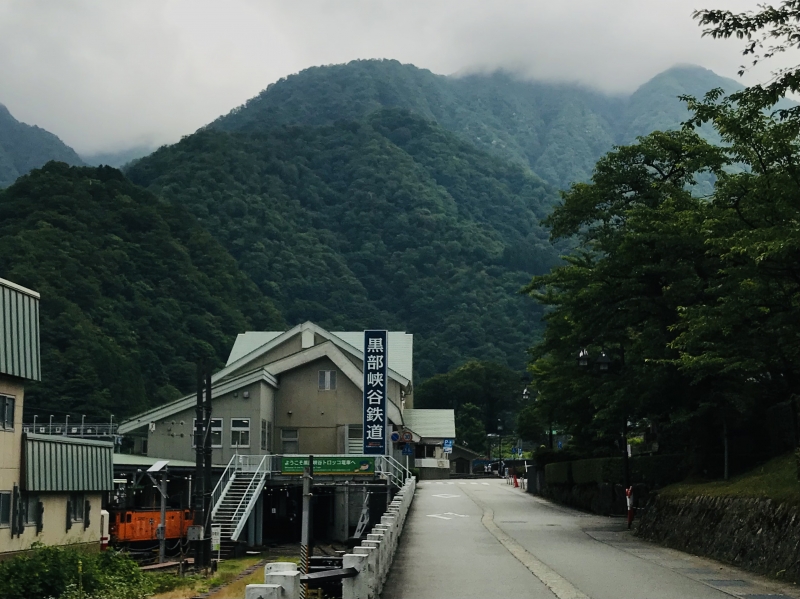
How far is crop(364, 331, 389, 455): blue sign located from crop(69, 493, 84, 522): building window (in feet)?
62.4

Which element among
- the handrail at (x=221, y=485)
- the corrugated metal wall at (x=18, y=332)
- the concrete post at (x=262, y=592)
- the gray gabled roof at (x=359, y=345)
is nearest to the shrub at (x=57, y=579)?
the corrugated metal wall at (x=18, y=332)

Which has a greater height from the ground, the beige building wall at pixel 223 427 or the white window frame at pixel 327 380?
the white window frame at pixel 327 380

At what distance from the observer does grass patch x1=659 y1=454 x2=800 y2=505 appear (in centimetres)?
1836

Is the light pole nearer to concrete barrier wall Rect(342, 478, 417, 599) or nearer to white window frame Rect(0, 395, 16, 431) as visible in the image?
concrete barrier wall Rect(342, 478, 417, 599)

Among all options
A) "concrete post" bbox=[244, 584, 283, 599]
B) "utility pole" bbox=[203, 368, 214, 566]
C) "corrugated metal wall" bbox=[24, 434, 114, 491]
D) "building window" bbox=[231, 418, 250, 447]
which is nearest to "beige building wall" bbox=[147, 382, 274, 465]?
"building window" bbox=[231, 418, 250, 447]

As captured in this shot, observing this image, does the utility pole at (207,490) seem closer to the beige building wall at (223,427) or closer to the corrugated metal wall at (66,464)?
the corrugated metal wall at (66,464)

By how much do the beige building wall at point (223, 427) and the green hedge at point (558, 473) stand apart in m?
13.9

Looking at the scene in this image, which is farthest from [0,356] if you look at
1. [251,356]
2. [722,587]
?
[251,356]

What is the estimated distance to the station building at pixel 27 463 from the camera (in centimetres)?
2508

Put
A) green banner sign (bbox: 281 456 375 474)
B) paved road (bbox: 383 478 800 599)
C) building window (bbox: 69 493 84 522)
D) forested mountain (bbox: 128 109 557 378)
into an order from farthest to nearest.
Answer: forested mountain (bbox: 128 109 557 378) → green banner sign (bbox: 281 456 375 474) → building window (bbox: 69 493 84 522) → paved road (bbox: 383 478 800 599)

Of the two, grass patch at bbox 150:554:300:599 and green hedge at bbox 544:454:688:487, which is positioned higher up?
green hedge at bbox 544:454:688:487

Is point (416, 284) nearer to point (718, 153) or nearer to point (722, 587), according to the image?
point (718, 153)

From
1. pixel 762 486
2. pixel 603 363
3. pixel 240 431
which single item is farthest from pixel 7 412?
pixel 240 431

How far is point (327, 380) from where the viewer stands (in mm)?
51750
